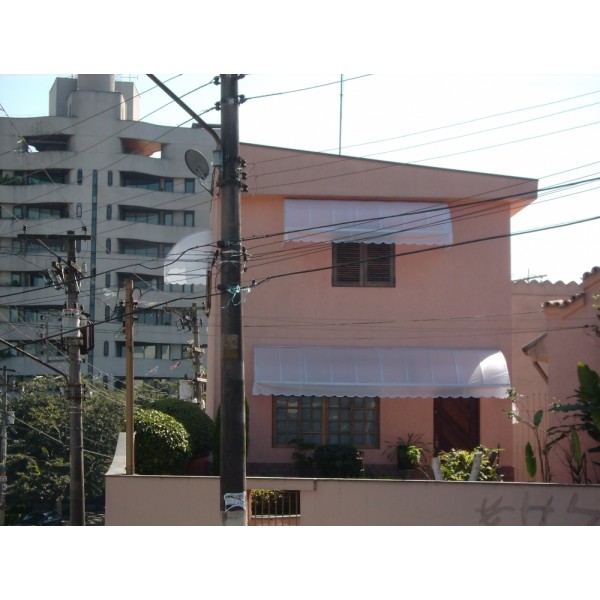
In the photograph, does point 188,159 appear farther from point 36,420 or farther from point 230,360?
point 36,420

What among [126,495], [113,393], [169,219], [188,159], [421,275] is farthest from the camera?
[113,393]

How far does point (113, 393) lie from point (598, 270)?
18984mm

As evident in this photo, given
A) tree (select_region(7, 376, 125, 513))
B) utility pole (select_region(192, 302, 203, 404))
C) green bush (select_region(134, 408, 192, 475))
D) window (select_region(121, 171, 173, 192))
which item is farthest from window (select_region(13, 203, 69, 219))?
green bush (select_region(134, 408, 192, 475))

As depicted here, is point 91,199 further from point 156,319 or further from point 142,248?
point 156,319

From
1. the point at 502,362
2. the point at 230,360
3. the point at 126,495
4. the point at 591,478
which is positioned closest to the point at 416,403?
the point at 502,362

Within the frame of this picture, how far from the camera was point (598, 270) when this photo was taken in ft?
40.8

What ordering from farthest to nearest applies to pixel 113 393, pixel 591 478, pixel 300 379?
1. pixel 113 393
2. pixel 300 379
3. pixel 591 478

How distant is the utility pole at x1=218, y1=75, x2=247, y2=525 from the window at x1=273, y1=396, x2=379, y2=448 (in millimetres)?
5072

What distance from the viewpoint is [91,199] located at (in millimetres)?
21750

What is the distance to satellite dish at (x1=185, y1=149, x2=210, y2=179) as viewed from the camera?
1044 cm

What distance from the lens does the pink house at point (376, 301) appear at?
14070 millimetres

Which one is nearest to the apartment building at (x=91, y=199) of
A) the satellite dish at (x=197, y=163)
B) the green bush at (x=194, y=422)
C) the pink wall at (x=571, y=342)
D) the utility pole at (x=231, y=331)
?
the green bush at (x=194, y=422)

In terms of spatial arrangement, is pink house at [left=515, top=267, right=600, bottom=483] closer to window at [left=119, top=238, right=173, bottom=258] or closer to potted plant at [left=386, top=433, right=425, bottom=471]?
potted plant at [left=386, top=433, right=425, bottom=471]

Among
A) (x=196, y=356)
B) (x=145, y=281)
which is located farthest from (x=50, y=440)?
(x=145, y=281)
